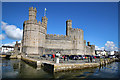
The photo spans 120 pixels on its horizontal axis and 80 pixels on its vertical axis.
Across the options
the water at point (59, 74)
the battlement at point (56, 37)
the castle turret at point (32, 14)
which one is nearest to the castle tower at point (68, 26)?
the battlement at point (56, 37)

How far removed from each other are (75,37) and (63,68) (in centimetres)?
3529

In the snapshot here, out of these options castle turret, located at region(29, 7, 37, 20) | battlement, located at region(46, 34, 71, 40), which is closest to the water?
castle turret, located at region(29, 7, 37, 20)

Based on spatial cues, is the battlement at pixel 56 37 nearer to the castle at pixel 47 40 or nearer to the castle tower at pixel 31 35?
the castle at pixel 47 40

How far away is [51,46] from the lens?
44.4m

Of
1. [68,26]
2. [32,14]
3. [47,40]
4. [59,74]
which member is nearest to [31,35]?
[47,40]

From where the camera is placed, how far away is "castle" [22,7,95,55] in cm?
3925

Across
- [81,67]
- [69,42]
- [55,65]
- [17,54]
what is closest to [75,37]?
[69,42]

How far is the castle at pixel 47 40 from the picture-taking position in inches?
1545

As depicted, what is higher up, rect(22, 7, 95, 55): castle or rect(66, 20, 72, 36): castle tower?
rect(66, 20, 72, 36): castle tower

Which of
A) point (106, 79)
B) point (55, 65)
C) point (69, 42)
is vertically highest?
point (69, 42)

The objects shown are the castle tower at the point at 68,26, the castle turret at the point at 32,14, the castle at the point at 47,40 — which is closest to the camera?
the castle at the point at 47,40

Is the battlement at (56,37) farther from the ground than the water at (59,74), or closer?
farther from the ground

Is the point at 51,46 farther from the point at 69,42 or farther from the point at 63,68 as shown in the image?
the point at 63,68

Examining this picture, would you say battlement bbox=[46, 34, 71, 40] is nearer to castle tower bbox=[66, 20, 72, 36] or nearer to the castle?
the castle
